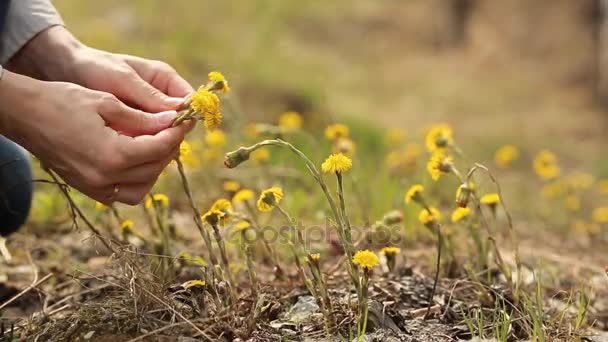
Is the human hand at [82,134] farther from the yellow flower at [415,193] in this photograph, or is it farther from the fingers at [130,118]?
the yellow flower at [415,193]

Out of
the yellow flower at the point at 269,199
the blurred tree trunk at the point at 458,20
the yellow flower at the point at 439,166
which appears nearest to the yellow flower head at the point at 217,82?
the yellow flower at the point at 269,199

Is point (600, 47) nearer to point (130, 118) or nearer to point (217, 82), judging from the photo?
point (217, 82)

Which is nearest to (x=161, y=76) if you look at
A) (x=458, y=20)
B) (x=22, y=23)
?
(x=22, y=23)

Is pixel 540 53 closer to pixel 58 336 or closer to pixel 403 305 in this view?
pixel 403 305

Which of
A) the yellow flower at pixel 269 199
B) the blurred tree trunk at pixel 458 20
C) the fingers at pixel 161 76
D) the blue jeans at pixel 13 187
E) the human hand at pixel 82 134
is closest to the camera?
the human hand at pixel 82 134

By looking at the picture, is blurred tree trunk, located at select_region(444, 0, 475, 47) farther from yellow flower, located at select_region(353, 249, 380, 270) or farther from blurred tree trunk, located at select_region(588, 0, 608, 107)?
yellow flower, located at select_region(353, 249, 380, 270)

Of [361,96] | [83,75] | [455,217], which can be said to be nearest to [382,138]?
[361,96]
